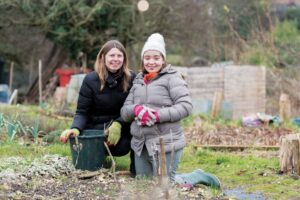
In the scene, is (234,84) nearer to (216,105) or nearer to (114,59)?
(216,105)

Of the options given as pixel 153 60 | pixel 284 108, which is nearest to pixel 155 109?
pixel 153 60

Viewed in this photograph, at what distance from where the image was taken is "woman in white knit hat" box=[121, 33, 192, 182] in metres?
5.64

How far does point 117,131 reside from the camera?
596 centimetres

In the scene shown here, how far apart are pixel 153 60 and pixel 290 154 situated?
1901 mm

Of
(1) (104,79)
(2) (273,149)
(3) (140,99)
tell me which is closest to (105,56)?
(1) (104,79)

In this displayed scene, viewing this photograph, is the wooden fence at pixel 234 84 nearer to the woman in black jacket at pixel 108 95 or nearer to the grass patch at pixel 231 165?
the grass patch at pixel 231 165

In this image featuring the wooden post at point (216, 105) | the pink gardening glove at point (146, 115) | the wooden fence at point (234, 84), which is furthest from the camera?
the wooden fence at point (234, 84)

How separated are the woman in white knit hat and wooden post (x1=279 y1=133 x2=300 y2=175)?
141 cm

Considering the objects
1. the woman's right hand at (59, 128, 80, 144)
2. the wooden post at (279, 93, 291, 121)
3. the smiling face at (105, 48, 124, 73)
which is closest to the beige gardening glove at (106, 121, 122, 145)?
the woman's right hand at (59, 128, 80, 144)

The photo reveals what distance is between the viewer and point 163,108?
568 cm

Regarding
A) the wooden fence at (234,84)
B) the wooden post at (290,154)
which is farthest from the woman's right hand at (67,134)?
the wooden fence at (234,84)

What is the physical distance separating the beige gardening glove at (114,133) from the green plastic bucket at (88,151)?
75 millimetres

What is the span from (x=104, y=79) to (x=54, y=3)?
11934mm

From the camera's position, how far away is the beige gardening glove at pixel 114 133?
5.95m
